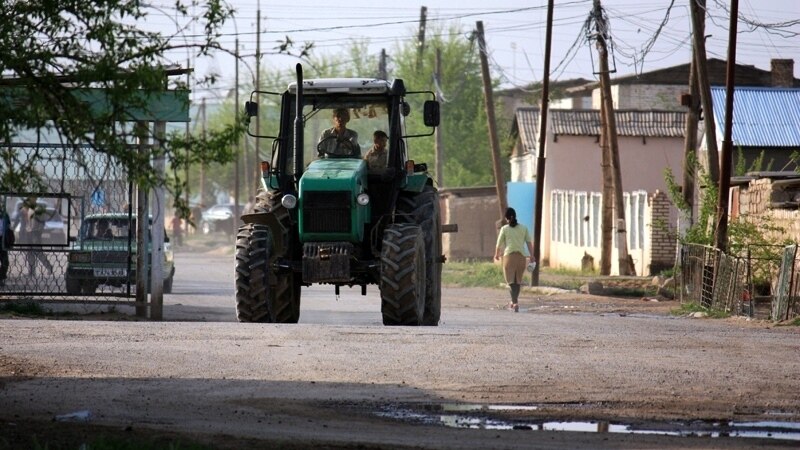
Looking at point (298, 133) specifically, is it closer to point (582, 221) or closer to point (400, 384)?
point (400, 384)

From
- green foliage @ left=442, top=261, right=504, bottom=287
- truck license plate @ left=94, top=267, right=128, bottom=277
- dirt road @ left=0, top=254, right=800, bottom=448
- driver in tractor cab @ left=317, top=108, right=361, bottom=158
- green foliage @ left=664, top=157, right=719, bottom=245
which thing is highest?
driver in tractor cab @ left=317, top=108, right=361, bottom=158

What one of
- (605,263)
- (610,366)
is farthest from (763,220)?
(610,366)

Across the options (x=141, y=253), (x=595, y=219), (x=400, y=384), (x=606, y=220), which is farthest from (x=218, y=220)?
(x=400, y=384)

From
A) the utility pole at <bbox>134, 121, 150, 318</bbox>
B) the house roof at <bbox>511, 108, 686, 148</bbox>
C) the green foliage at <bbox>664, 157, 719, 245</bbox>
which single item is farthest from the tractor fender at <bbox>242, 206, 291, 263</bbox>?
the house roof at <bbox>511, 108, 686, 148</bbox>

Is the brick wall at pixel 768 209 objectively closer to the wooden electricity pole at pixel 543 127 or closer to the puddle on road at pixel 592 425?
the wooden electricity pole at pixel 543 127

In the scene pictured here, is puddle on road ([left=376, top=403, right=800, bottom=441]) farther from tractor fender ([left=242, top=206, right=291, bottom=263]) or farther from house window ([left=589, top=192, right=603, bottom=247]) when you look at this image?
house window ([left=589, top=192, right=603, bottom=247])

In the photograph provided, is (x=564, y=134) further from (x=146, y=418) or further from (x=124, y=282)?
(x=146, y=418)

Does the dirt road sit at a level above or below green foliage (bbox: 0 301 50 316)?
above

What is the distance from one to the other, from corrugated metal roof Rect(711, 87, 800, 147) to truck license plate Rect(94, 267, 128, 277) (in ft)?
75.6

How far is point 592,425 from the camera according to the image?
9.77 meters

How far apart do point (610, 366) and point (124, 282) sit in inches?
386

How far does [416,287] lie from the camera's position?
1677 centimetres

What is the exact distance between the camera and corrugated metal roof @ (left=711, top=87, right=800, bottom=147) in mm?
40394

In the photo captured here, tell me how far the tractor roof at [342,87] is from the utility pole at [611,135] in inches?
865
